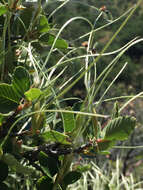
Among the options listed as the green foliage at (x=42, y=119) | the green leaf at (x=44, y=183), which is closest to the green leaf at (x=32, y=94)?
the green foliage at (x=42, y=119)

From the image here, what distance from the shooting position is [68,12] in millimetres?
764

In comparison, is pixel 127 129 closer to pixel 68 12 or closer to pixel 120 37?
pixel 120 37

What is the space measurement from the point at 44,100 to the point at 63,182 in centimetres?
11

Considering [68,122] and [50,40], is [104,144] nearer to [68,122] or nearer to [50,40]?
[68,122]

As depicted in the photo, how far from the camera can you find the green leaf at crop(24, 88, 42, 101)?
0.34 metres

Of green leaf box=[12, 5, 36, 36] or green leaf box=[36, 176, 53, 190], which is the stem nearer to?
green leaf box=[36, 176, 53, 190]

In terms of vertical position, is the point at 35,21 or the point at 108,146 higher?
the point at 35,21

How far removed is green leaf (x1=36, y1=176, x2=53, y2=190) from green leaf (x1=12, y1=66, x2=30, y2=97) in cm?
11

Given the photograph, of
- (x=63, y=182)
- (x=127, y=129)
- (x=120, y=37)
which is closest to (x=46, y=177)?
(x=63, y=182)

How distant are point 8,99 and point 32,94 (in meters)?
0.04

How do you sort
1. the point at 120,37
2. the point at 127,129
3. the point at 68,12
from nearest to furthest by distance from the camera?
1. the point at 127,129
2. the point at 120,37
3. the point at 68,12

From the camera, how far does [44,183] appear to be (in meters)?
0.41

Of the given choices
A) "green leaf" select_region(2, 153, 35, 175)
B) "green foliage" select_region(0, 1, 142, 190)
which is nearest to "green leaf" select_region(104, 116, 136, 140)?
"green foliage" select_region(0, 1, 142, 190)

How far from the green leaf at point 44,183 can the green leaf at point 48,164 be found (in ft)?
0.04
